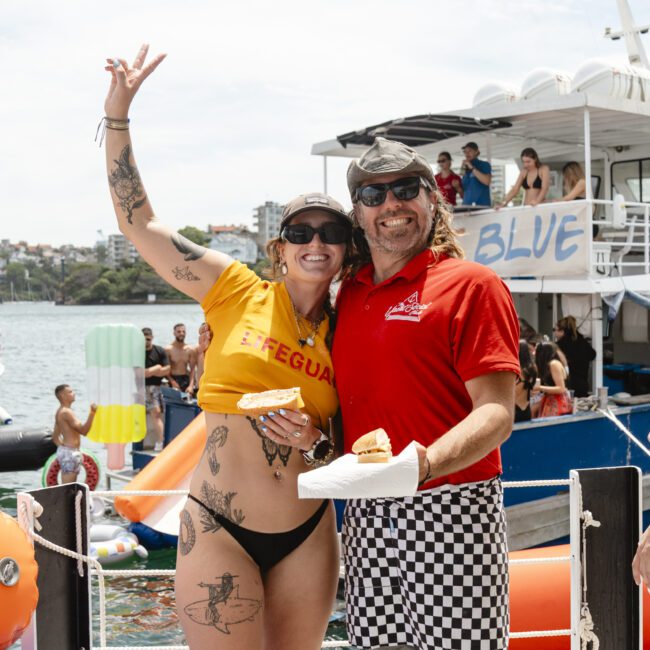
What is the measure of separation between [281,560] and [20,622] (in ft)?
3.14

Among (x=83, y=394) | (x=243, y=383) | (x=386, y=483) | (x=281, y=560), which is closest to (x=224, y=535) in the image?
(x=281, y=560)

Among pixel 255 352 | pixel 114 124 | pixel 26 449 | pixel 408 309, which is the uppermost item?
pixel 114 124

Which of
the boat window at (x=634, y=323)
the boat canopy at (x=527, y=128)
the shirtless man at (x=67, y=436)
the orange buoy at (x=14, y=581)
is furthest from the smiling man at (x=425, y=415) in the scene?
the boat window at (x=634, y=323)

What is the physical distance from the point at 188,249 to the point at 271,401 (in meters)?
0.69

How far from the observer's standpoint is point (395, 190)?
9.09 feet

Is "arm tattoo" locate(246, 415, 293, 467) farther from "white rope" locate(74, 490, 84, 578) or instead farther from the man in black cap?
the man in black cap

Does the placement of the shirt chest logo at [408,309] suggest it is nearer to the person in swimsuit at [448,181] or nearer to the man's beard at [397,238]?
the man's beard at [397,238]

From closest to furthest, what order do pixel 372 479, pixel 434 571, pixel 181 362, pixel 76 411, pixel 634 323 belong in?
1. pixel 372 479
2. pixel 434 571
3. pixel 634 323
4. pixel 181 362
5. pixel 76 411

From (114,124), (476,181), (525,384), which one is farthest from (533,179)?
(114,124)

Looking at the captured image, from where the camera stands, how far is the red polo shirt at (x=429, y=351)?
2.54 metres

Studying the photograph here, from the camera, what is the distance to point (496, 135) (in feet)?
40.7

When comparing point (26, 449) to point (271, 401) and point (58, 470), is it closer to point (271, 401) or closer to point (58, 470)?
point (58, 470)

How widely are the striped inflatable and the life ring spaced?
0.32 meters

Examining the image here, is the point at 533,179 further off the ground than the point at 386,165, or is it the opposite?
the point at 533,179
